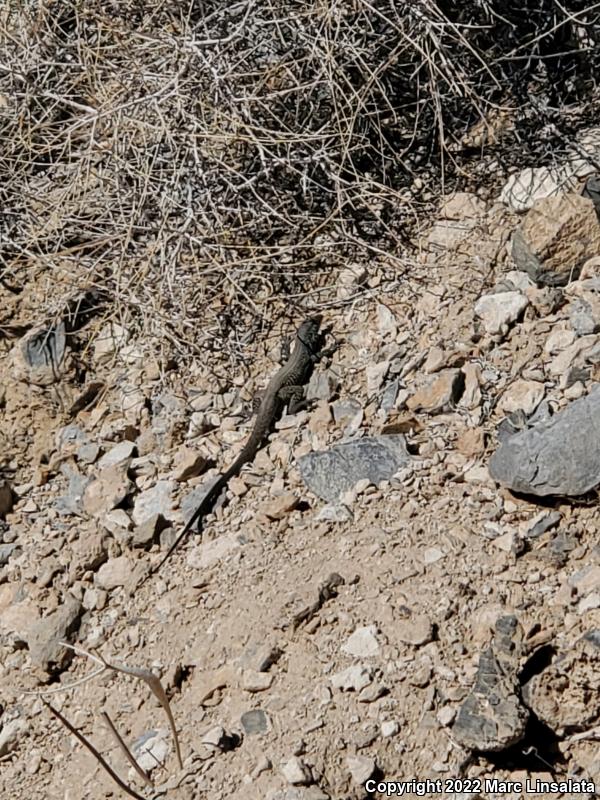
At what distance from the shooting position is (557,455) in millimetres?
3611

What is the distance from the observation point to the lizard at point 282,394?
13.9 feet

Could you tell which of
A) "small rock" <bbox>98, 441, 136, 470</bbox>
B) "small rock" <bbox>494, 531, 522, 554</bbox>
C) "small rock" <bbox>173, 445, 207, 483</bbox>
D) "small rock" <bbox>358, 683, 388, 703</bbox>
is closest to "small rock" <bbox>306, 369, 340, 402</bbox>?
"small rock" <bbox>173, 445, 207, 483</bbox>

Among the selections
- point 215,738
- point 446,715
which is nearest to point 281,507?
point 215,738

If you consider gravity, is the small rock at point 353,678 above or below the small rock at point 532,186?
below

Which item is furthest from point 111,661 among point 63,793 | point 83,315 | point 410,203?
point 410,203

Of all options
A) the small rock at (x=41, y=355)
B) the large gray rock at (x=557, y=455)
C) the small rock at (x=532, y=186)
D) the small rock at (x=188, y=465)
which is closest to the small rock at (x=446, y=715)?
the large gray rock at (x=557, y=455)

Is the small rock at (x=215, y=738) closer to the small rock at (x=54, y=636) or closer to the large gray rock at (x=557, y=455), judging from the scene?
the small rock at (x=54, y=636)

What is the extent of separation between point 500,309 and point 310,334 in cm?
78

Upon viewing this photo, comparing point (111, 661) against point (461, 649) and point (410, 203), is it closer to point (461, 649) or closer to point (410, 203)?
point (461, 649)

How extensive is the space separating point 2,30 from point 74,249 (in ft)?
3.89

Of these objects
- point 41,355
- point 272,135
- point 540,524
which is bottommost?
point 540,524

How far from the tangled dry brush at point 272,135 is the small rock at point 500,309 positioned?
0.50 meters

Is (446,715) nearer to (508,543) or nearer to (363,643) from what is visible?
(363,643)

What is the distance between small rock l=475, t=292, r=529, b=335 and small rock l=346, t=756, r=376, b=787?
179 centimetres
